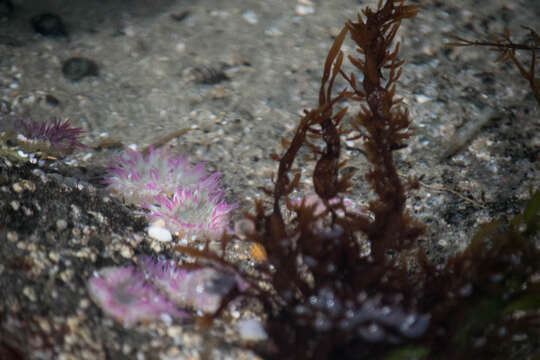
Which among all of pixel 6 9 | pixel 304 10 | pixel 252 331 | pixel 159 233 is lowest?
pixel 159 233

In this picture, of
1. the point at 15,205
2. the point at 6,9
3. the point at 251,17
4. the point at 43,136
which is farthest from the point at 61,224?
the point at 6,9

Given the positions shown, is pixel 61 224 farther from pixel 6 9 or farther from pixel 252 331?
pixel 6 9

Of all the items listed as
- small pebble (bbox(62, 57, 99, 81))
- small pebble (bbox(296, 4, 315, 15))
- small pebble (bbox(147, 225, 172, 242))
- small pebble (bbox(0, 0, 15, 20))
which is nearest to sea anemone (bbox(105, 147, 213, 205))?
small pebble (bbox(147, 225, 172, 242))

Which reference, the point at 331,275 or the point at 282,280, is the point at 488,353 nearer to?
the point at 331,275

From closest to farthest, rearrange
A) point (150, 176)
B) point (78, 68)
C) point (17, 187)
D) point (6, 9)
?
1. point (17, 187)
2. point (150, 176)
3. point (78, 68)
4. point (6, 9)

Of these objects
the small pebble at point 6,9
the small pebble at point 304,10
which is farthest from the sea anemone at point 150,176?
the small pebble at point 6,9

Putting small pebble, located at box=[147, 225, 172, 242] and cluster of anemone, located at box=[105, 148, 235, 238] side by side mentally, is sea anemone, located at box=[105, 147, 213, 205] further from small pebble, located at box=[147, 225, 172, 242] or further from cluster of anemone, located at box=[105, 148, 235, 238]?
small pebble, located at box=[147, 225, 172, 242]

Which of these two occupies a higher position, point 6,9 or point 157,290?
point 6,9
